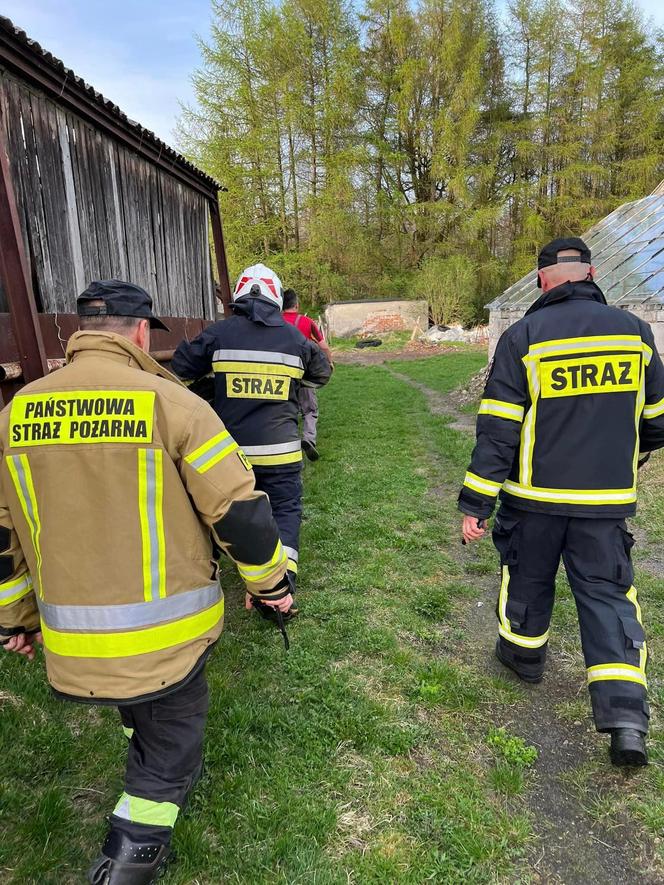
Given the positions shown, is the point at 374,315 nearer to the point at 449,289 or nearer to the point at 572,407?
the point at 449,289

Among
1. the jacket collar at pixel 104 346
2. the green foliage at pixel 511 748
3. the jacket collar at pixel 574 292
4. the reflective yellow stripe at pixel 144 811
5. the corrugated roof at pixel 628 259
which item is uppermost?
the corrugated roof at pixel 628 259

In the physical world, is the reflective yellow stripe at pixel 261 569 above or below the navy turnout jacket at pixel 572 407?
below

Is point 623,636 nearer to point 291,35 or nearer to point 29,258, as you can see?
point 29,258

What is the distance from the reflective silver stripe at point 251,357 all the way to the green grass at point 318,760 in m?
1.71

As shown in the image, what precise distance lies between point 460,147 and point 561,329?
97.5 feet

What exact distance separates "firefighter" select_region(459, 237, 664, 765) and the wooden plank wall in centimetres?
369

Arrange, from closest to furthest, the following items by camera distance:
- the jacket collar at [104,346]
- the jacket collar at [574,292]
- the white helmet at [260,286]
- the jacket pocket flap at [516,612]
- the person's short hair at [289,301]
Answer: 1. the jacket collar at [104,346]
2. the jacket collar at [574,292]
3. the jacket pocket flap at [516,612]
4. the white helmet at [260,286]
5. the person's short hair at [289,301]

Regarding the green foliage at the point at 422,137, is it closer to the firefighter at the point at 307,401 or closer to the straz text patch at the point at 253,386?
the firefighter at the point at 307,401

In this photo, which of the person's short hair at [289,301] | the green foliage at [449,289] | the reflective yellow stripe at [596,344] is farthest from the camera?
the green foliage at [449,289]

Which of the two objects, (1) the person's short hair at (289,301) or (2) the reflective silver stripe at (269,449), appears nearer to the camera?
(2) the reflective silver stripe at (269,449)

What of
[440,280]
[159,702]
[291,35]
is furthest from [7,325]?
[291,35]

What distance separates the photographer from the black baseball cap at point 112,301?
1.93 m

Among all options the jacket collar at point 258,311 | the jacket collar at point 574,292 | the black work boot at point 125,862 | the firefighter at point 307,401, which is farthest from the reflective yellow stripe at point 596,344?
the firefighter at point 307,401

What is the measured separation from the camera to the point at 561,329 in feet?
8.32
